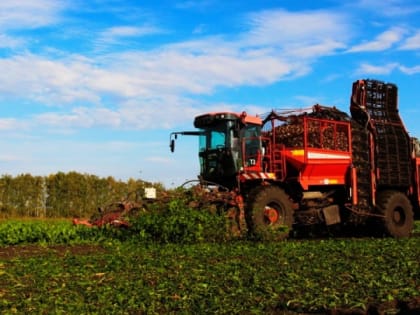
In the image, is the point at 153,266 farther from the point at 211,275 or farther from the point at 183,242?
the point at 183,242

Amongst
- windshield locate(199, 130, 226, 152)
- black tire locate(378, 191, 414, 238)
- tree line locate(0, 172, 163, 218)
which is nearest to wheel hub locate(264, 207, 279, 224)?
windshield locate(199, 130, 226, 152)

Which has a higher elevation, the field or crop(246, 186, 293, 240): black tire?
crop(246, 186, 293, 240): black tire

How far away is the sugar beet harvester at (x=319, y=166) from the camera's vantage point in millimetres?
13336

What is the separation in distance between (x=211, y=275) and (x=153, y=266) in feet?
4.12

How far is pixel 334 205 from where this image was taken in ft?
48.7

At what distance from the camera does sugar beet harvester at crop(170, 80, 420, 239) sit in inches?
525

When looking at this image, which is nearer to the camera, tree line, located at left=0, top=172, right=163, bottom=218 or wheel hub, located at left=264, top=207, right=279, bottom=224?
wheel hub, located at left=264, top=207, right=279, bottom=224

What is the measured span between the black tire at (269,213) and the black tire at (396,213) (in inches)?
141

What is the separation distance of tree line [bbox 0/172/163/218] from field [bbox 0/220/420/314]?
20309 mm

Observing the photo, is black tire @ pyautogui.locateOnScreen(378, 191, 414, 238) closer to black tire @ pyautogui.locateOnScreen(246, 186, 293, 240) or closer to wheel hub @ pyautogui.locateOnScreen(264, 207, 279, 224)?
black tire @ pyautogui.locateOnScreen(246, 186, 293, 240)

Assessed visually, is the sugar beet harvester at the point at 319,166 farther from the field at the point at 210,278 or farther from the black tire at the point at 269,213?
the field at the point at 210,278

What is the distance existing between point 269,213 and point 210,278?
600 centimetres

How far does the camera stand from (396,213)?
1594cm

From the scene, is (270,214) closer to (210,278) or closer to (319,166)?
(319,166)
